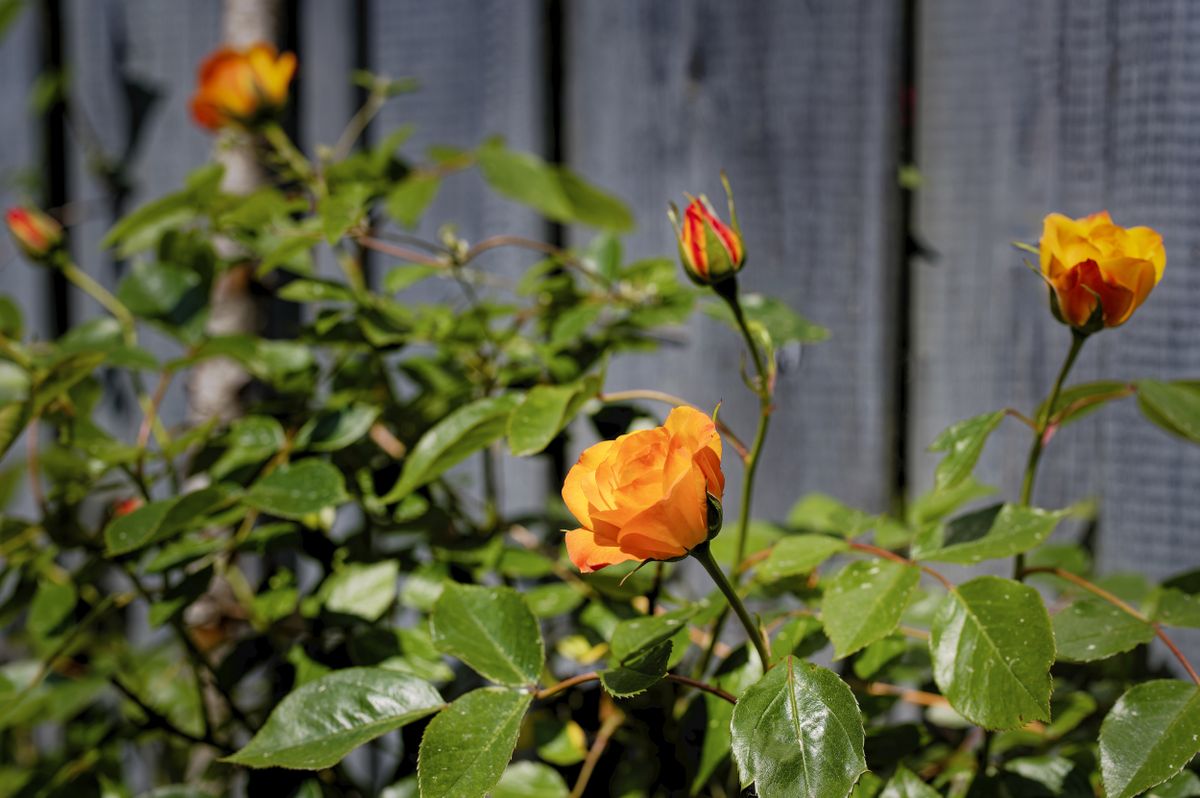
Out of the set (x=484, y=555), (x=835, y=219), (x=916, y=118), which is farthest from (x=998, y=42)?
(x=484, y=555)

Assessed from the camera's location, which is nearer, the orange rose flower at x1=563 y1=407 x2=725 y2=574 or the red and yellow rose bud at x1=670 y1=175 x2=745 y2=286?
the orange rose flower at x1=563 y1=407 x2=725 y2=574

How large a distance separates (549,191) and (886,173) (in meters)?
0.31

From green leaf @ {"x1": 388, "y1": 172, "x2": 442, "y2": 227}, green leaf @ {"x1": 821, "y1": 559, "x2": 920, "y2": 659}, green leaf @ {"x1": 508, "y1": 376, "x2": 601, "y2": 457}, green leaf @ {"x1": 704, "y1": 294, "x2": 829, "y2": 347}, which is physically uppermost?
green leaf @ {"x1": 388, "y1": 172, "x2": 442, "y2": 227}

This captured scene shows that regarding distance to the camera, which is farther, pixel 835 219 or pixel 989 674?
pixel 835 219

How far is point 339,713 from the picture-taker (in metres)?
0.52

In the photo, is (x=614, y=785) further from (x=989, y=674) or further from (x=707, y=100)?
(x=707, y=100)

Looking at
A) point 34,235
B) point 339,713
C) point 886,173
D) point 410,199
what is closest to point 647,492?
point 339,713

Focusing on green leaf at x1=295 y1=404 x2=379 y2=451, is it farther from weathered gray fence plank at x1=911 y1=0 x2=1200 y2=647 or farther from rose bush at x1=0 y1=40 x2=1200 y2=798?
weathered gray fence plank at x1=911 y1=0 x2=1200 y2=647

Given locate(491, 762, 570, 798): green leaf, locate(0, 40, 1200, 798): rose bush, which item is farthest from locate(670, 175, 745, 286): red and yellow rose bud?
locate(491, 762, 570, 798): green leaf

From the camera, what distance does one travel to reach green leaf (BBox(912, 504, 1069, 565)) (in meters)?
0.52

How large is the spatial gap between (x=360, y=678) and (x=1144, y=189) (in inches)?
28.2

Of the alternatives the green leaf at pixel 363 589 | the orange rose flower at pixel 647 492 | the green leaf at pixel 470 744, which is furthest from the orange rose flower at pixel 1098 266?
the green leaf at pixel 363 589

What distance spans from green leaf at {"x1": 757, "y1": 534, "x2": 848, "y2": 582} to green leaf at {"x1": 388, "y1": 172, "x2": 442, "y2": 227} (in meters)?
0.40

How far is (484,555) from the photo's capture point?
716 mm
